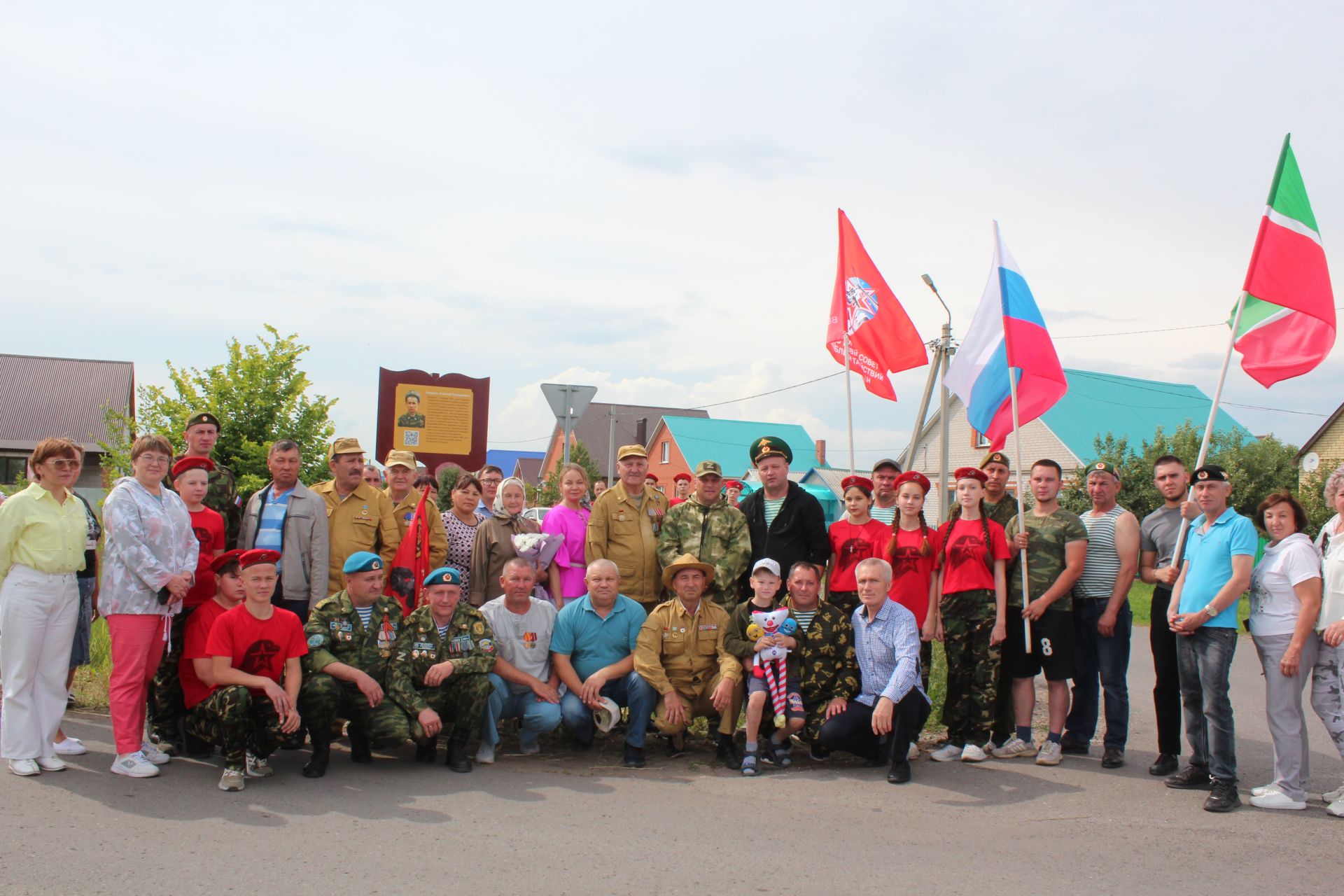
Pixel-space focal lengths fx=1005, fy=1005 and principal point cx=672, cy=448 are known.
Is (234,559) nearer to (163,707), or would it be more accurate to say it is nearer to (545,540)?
(163,707)

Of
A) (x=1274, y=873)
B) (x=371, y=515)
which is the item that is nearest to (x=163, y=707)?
(x=371, y=515)

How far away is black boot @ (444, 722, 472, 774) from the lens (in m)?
6.18

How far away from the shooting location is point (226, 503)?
280 inches

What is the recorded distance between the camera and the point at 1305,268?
21.6 ft

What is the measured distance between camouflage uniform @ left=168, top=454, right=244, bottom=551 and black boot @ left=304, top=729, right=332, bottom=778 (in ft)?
5.73

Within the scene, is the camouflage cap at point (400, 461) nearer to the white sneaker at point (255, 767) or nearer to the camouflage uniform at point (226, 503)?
the camouflage uniform at point (226, 503)

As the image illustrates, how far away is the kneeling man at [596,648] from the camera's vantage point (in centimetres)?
668

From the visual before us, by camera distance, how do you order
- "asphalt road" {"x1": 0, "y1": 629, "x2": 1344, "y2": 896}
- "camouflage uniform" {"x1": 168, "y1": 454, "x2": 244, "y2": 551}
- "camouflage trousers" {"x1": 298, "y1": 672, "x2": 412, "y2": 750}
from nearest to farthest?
"asphalt road" {"x1": 0, "y1": 629, "x2": 1344, "y2": 896}, "camouflage trousers" {"x1": 298, "y1": 672, "x2": 412, "y2": 750}, "camouflage uniform" {"x1": 168, "y1": 454, "x2": 244, "y2": 551}

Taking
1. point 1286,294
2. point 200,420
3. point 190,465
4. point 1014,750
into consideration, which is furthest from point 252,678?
point 1286,294

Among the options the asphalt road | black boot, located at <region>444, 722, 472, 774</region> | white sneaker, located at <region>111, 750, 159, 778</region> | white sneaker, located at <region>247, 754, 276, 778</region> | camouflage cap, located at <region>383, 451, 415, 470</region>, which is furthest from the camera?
camouflage cap, located at <region>383, 451, 415, 470</region>

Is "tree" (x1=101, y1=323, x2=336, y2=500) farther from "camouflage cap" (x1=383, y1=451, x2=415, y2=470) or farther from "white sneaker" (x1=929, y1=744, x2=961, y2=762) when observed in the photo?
"white sneaker" (x1=929, y1=744, x2=961, y2=762)

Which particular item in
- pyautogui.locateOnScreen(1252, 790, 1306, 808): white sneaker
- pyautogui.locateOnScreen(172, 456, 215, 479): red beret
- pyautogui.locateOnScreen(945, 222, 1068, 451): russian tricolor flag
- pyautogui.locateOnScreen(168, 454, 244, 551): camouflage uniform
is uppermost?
pyautogui.locateOnScreen(945, 222, 1068, 451): russian tricolor flag

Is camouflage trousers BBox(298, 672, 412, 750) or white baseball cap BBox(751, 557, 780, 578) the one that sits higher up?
white baseball cap BBox(751, 557, 780, 578)

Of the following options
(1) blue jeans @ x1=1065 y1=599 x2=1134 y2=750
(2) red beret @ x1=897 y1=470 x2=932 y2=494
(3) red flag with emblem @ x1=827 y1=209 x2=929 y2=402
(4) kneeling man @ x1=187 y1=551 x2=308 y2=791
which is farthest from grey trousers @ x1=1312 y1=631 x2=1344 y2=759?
(4) kneeling man @ x1=187 y1=551 x2=308 y2=791
